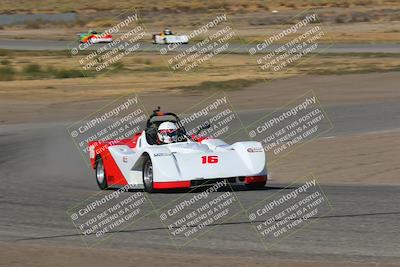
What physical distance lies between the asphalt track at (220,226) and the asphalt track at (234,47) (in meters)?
38.6

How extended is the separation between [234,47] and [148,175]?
4705cm

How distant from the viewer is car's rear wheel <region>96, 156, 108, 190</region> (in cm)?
1837

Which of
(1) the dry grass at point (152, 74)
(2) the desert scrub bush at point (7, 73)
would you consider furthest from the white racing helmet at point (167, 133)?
(2) the desert scrub bush at point (7, 73)

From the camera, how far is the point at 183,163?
1648 cm

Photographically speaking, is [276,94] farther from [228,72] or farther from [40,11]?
[40,11]

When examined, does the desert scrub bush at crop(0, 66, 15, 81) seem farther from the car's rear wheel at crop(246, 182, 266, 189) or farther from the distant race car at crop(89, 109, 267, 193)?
the car's rear wheel at crop(246, 182, 266, 189)

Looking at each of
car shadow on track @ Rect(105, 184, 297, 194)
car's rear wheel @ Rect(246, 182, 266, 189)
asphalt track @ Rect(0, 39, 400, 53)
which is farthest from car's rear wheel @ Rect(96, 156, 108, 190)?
asphalt track @ Rect(0, 39, 400, 53)

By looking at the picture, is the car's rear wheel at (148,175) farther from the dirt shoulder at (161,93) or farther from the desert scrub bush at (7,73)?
the desert scrub bush at (7,73)

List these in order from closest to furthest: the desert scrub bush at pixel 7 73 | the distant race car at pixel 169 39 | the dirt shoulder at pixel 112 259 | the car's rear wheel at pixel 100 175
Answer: the dirt shoulder at pixel 112 259 → the car's rear wheel at pixel 100 175 → the desert scrub bush at pixel 7 73 → the distant race car at pixel 169 39

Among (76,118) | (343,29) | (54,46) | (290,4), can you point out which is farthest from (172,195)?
(290,4)

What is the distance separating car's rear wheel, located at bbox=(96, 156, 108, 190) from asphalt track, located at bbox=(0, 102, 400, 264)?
16 centimetres

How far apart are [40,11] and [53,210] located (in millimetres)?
107930

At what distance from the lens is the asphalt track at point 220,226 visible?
36.5 ft

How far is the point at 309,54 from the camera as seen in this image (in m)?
55.9
